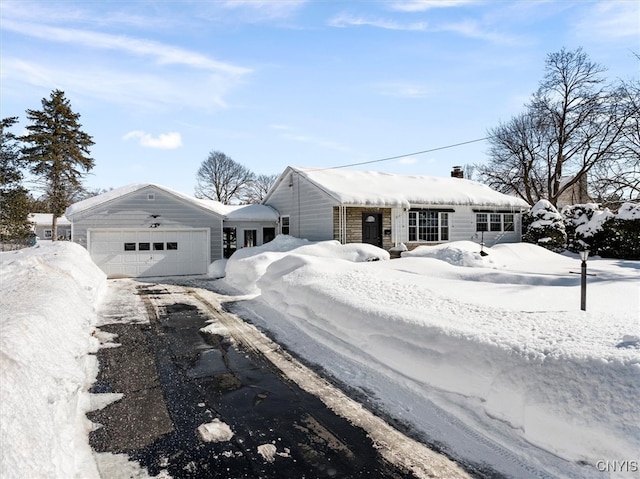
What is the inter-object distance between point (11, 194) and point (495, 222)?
31122 mm

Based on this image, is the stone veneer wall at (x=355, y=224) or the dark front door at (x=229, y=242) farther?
the dark front door at (x=229, y=242)

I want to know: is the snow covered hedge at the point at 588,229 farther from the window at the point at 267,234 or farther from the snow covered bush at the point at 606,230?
the window at the point at 267,234

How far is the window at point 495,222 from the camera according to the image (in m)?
19.8

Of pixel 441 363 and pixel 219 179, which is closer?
pixel 441 363

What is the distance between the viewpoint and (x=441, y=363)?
485 centimetres

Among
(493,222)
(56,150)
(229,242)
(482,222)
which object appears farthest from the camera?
(56,150)

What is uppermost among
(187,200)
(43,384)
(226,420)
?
(187,200)

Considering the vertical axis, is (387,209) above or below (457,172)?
below

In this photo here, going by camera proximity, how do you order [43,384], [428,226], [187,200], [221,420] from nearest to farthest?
[43,384] < [221,420] < [187,200] < [428,226]

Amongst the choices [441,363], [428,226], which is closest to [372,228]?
[428,226]

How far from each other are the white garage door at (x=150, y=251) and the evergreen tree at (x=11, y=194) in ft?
48.4

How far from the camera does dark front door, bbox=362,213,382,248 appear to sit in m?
16.9

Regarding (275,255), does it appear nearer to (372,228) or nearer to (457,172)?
(372,228)

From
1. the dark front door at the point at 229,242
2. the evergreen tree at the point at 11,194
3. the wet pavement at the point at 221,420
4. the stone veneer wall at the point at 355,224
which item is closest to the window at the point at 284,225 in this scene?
the dark front door at the point at 229,242
